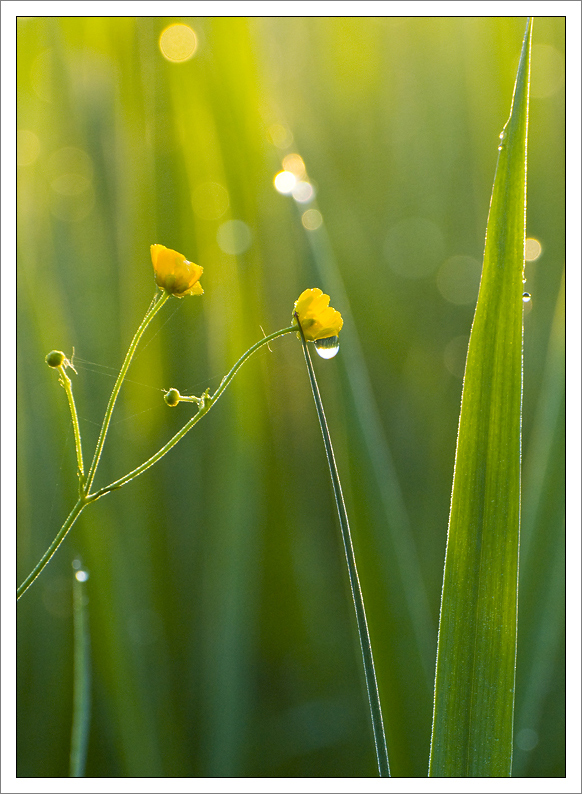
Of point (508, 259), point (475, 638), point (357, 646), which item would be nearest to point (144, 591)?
point (357, 646)

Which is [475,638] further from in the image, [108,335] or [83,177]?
[83,177]

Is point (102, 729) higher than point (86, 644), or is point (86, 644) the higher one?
point (86, 644)

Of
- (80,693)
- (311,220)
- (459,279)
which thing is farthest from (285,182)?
(80,693)

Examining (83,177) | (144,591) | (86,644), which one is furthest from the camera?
(83,177)

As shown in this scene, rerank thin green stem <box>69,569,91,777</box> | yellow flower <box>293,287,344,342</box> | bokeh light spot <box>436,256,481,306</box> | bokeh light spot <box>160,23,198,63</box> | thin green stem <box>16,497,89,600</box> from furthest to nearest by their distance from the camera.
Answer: bokeh light spot <box>436,256,481,306</box> < bokeh light spot <box>160,23,198,63</box> < thin green stem <box>69,569,91,777</box> < yellow flower <box>293,287,344,342</box> < thin green stem <box>16,497,89,600</box>

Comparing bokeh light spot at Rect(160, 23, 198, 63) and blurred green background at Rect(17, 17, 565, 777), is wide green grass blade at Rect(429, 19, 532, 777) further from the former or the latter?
bokeh light spot at Rect(160, 23, 198, 63)

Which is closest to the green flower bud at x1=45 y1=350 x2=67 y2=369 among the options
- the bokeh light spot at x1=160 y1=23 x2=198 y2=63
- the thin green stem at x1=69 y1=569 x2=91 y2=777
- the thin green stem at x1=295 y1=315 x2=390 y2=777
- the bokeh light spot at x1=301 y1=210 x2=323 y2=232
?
the thin green stem at x1=295 y1=315 x2=390 y2=777
